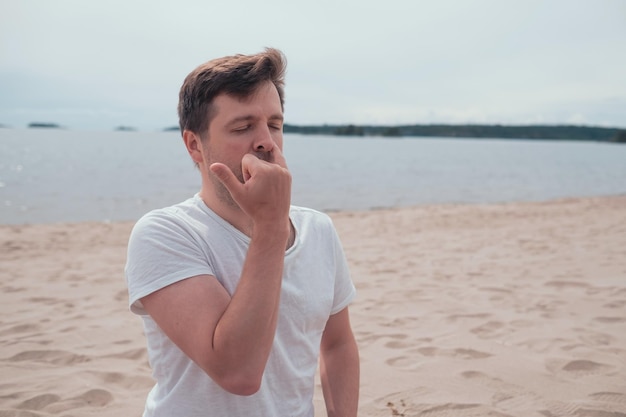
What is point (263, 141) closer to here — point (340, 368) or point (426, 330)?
point (340, 368)

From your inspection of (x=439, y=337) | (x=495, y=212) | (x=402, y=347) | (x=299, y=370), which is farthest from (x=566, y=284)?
(x=495, y=212)

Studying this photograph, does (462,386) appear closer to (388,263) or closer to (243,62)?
(243,62)

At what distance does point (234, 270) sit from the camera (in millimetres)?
1521

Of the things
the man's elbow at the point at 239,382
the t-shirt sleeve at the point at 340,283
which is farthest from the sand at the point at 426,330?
the man's elbow at the point at 239,382

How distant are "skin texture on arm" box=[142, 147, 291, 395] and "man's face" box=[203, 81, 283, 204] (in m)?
0.15

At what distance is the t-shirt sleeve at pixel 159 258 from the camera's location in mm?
1384

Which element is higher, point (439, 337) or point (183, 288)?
point (183, 288)

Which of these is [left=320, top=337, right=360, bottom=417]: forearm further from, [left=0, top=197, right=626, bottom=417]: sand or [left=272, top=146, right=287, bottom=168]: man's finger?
[left=0, top=197, right=626, bottom=417]: sand

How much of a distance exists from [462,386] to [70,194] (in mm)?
20287

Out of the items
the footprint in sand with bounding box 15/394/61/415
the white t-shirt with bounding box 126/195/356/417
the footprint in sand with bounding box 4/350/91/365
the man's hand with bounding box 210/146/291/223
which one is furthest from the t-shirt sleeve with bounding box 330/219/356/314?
the footprint in sand with bounding box 4/350/91/365

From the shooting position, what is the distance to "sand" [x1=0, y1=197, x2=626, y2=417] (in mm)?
3119

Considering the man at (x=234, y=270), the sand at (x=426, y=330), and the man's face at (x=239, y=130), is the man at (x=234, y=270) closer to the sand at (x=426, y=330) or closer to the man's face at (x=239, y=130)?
the man's face at (x=239, y=130)

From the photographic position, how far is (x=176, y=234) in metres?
1.47

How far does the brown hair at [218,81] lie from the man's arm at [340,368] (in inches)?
35.5
